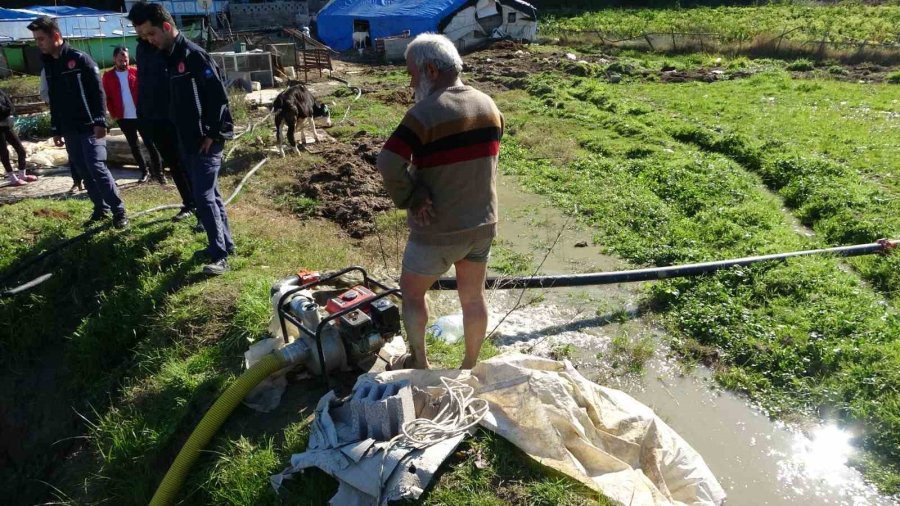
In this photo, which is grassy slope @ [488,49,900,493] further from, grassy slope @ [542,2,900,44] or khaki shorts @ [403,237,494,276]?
grassy slope @ [542,2,900,44]

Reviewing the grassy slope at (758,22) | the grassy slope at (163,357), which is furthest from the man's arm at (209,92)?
the grassy slope at (758,22)

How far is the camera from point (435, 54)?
3014mm

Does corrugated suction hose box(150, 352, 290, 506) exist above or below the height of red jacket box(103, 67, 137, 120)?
below

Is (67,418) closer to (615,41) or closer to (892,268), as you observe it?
(892,268)

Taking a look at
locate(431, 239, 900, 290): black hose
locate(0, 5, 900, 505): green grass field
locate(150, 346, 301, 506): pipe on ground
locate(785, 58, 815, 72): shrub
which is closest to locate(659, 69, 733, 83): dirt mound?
locate(785, 58, 815, 72): shrub

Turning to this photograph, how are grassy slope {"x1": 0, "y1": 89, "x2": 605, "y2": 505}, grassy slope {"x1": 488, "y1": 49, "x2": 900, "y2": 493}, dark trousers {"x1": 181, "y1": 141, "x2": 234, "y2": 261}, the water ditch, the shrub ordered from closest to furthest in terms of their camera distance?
grassy slope {"x1": 0, "y1": 89, "x2": 605, "y2": 505}, the water ditch, grassy slope {"x1": 488, "y1": 49, "x2": 900, "y2": 493}, dark trousers {"x1": 181, "y1": 141, "x2": 234, "y2": 261}, the shrub

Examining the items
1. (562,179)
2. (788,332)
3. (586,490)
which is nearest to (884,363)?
(788,332)

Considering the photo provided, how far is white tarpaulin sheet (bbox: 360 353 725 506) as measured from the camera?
308cm

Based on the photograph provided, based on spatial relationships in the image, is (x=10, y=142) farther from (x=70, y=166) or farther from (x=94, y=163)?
(x=94, y=163)

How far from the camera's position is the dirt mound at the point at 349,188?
25.1ft

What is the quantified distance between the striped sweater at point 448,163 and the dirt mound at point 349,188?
4.13m

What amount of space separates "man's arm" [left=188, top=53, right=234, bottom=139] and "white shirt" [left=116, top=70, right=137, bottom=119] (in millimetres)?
3638

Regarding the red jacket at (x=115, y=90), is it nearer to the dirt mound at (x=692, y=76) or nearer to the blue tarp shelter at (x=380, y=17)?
the dirt mound at (x=692, y=76)

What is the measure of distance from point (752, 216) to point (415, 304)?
5.53 metres
